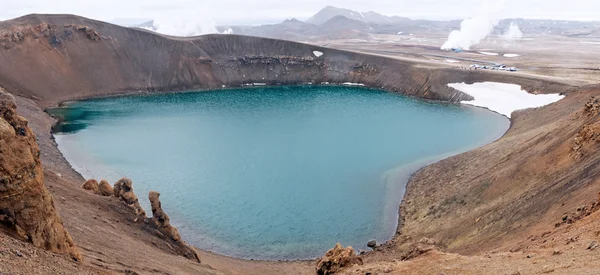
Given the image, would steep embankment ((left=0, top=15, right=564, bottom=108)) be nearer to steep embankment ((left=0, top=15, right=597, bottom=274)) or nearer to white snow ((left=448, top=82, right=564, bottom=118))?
steep embankment ((left=0, top=15, right=597, bottom=274))

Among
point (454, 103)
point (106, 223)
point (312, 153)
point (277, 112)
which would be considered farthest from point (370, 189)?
point (454, 103)

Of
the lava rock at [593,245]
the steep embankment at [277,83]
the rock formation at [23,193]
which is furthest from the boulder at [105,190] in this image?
the lava rock at [593,245]

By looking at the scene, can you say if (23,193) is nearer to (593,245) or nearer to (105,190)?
(105,190)

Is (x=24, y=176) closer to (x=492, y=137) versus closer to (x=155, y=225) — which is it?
(x=155, y=225)

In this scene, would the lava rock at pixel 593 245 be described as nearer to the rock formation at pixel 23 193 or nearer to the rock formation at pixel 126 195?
the rock formation at pixel 23 193

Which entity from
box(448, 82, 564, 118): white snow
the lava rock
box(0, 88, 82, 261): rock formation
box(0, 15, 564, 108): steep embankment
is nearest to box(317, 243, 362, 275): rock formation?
the lava rock

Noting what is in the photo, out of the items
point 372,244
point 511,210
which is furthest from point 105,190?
point 511,210
